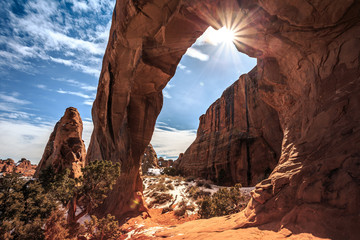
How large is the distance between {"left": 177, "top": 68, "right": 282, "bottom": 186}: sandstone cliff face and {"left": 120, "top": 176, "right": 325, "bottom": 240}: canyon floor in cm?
604

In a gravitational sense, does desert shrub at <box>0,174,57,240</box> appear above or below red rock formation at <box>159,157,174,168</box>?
below

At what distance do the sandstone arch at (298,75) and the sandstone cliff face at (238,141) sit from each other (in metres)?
16.2

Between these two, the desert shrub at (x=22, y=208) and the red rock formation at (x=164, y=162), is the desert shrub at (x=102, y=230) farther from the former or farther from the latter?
the red rock formation at (x=164, y=162)

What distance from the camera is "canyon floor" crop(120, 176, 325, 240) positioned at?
4389 millimetres

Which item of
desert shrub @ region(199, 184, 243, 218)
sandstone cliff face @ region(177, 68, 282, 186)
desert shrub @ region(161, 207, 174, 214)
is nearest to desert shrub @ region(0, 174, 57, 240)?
desert shrub @ region(199, 184, 243, 218)

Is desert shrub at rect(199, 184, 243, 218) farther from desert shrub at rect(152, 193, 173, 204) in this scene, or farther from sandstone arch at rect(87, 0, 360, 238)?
desert shrub at rect(152, 193, 173, 204)

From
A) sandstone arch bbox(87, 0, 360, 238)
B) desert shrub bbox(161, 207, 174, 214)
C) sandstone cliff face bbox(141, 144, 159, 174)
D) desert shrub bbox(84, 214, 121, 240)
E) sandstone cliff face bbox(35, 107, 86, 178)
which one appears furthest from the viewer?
sandstone cliff face bbox(141, 144, 159, 174)

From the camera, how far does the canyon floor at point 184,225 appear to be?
4.39 m

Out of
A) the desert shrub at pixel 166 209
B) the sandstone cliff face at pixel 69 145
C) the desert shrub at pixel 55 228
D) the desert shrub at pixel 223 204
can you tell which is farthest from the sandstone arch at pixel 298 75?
the sandstone cliff face at pixel 69 145

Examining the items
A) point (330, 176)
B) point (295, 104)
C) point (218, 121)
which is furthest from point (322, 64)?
point (218, 121)

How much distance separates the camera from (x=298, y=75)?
6.43m

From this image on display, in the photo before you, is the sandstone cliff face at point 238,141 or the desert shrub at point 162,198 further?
the sandstone cliff face at point 238,141

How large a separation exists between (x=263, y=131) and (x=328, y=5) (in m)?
21.1

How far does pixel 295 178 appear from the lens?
4625mm
